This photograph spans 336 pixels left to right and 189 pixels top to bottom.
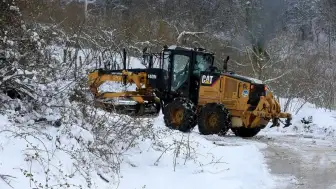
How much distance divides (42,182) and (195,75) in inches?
344

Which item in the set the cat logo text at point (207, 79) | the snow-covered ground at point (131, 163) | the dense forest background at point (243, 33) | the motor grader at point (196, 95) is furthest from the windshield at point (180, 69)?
the snow-covered ground at point (131, 163)

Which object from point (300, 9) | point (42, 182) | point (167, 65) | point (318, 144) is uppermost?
point (300, 9)

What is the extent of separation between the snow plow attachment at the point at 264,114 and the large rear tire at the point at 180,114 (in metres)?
1.35

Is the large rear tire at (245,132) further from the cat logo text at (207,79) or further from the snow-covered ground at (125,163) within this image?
the snow-covered ground at (125,163)

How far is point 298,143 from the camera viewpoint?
13500mm

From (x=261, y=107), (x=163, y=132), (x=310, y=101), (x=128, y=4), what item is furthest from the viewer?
(x=128, y=4)

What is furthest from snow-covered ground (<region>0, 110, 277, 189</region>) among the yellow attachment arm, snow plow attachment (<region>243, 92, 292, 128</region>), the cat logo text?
the yellow attachment arm

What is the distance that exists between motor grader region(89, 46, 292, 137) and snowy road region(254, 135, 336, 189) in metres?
0.73

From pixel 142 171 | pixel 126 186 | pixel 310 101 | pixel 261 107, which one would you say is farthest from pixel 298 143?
pixel 310 101

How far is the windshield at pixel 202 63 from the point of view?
47.1 feet

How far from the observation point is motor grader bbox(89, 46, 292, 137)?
1345 cm

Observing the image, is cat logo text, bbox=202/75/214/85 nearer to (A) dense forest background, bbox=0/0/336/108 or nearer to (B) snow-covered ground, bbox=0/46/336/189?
(B) snow-covered ground, bbox=0/46/336/189

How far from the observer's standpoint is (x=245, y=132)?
46.7 feet

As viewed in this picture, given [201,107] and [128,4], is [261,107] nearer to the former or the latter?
[201,107]
